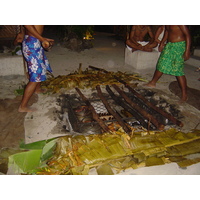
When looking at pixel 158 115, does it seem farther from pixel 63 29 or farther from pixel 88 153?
pixel 63 29

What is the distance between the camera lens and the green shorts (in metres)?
3.62

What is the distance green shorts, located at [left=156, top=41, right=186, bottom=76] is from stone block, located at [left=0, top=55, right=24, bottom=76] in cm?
371

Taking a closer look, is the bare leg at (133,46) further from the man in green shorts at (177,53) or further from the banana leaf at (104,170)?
the banana leaf at (104,170)

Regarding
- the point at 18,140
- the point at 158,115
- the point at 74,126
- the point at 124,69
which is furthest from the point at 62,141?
the point at 124,69

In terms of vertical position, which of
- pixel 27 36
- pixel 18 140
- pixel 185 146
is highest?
pixel 27 36

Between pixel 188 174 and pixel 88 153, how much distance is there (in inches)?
46.5

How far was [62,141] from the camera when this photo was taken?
2246mm

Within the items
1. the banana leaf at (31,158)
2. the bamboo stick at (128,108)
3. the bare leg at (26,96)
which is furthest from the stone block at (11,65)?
the banana leaf at (31,158)

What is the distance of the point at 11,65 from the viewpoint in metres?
4.73

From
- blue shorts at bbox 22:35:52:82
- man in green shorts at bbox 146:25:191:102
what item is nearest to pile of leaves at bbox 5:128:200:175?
blue shorts at bbox 22:35:52:82

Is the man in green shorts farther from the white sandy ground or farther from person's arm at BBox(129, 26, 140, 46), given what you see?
person's arm at BBox(129, 26, 140, 46)

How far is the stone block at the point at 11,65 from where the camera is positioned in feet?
15.2

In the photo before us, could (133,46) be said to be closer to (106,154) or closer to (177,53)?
(177,53)

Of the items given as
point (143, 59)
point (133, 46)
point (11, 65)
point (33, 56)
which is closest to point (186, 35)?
point (143, 59)
